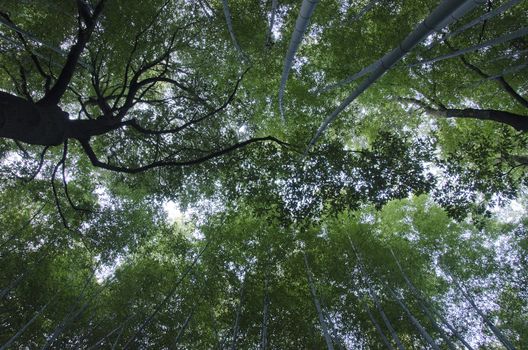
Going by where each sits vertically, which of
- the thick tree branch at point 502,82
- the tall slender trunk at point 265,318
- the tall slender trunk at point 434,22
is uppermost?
the thick tree branch at point 502,82

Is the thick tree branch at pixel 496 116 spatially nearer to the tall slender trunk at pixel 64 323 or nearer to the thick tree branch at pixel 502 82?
the thick tree branch at pixel 502 82

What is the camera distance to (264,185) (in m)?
6.85

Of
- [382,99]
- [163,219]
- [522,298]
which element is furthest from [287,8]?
[522,298]

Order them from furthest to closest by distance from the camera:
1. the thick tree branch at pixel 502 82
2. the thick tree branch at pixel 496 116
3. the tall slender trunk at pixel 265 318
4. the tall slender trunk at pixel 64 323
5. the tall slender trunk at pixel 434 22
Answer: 1. the tall slender trunk at pixel 265 318
2. the tall slender trunk at pixel 64 323
3. the thick tree branch at pixel 502 82
4. the thick tree branch at pixel 496 116
5. the tall slender trunk at pixel 434 22

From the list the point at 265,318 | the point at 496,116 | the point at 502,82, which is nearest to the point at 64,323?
the point at 265,318

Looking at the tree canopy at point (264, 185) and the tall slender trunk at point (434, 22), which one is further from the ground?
the tree canopy at point (264, 185)

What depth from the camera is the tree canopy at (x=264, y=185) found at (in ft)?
21.4

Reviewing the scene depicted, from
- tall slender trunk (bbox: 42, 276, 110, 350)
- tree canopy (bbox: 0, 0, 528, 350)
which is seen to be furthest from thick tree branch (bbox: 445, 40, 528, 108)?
tall slender trunk (bbox: 42, 276, 110, 350)

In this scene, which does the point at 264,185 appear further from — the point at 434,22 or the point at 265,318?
the point at 434,22

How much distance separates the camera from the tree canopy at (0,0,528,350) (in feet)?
21.4

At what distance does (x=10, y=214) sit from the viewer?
1062 cm

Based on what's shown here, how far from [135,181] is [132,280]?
3302 mm

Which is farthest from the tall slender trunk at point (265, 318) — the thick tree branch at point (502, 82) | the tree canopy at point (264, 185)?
the thick tree branch at point (502, 82)

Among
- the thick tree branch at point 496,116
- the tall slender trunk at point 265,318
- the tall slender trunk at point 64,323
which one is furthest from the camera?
the tall slender trunk at point 265,318
